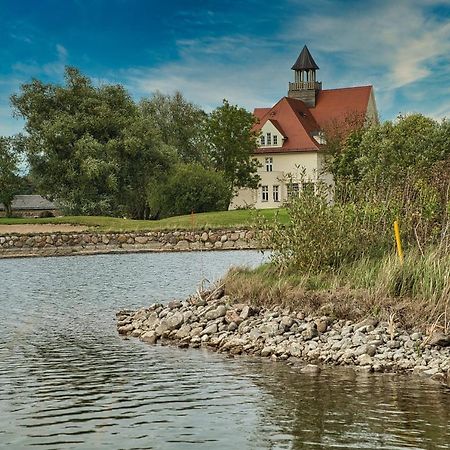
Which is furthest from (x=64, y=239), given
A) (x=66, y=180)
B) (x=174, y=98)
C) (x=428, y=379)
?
(x=174, y=98)

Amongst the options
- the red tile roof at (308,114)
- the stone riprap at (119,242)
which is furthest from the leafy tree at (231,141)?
the stone riprap at (119,242)

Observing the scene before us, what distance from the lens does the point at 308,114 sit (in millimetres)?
78688

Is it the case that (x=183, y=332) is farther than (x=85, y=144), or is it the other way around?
(x=85, y=144)

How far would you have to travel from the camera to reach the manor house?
74.4 meters

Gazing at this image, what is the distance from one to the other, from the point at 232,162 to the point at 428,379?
59042 mm

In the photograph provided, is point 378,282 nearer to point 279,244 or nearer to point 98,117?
point 279,244

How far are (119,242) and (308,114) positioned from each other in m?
44.1

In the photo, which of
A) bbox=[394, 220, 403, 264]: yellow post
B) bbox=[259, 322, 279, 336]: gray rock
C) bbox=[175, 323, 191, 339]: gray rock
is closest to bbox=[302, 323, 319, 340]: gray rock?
bbox=[259, 322, 279, 336]: gray rock

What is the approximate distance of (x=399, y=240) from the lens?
15469mm

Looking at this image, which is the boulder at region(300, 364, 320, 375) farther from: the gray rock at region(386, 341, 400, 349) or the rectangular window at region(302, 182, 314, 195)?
the rectangular window at region(302, 182, 314, 195)

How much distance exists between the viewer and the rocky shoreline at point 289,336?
11.5 m

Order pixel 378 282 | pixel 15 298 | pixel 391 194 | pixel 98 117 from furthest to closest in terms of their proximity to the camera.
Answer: pixel 98 117, pixel 15 298, pixel 391 194, pixel 378 282

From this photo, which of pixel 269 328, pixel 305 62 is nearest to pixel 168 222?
pixel 269 328

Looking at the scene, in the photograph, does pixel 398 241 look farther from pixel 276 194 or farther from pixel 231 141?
pixel 276 194
